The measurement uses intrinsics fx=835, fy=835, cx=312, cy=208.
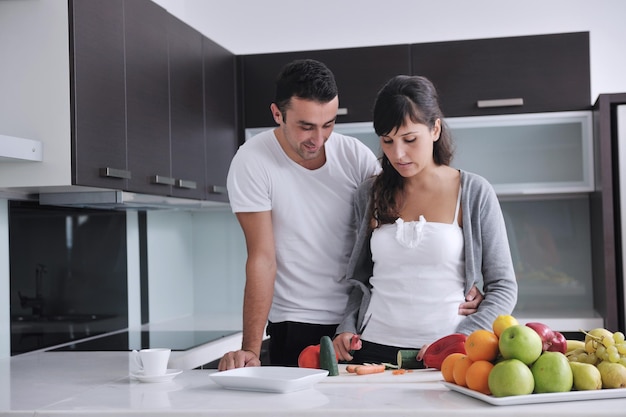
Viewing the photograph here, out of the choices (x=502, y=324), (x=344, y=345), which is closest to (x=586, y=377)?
(x=502, y=324)

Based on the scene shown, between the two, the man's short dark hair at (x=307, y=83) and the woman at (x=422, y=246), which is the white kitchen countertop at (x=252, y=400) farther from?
the man's short dark hair at (x=307, y=83)

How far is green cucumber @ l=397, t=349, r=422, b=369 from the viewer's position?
6.20ft

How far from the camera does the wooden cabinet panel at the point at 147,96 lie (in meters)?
2.74

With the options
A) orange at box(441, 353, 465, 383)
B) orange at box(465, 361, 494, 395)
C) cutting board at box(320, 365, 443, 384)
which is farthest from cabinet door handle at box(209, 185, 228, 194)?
orange at box(465, 361, 494, 395)

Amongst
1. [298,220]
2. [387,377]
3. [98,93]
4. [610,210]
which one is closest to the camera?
[387,377]

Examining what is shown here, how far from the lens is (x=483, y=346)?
150cm

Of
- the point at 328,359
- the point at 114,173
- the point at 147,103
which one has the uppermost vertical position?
the point at 147,103

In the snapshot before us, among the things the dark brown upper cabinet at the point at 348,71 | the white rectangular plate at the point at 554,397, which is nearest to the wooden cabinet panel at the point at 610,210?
the dark brown upper cabinet at the point at 348,71

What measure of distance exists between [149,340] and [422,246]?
1.48 meters

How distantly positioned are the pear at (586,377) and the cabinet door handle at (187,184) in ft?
6.21

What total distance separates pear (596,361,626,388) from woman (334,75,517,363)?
508 millimetres

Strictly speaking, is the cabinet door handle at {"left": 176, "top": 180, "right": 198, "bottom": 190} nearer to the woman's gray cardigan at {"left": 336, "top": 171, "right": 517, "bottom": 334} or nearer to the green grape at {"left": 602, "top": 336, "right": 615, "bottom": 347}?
the woman's gray cardigan at {"left": 336, "top": 171, "right": 517, "bottom": 334}

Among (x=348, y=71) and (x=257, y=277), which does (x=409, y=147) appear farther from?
(x=348, y=71)

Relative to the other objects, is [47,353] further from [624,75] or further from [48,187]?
[624,75]
